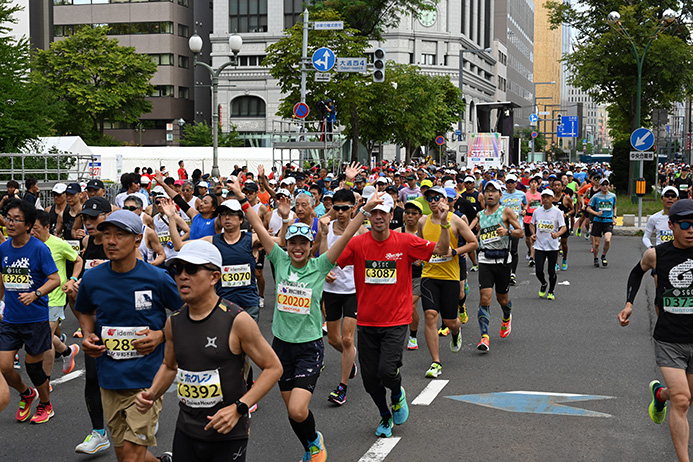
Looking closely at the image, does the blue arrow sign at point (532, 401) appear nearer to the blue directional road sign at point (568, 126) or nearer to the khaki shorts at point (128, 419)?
the khaki shorts at point (128, 419)

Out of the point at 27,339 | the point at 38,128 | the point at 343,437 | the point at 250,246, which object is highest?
the point at 38,128

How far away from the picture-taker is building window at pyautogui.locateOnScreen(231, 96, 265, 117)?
74.9 metres

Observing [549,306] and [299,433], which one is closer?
[299,433]

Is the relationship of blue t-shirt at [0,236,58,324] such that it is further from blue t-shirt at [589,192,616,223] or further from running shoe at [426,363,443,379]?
blue t-shirt at [589,192,616,223]

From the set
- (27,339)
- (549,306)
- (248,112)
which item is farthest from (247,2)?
(27,339)

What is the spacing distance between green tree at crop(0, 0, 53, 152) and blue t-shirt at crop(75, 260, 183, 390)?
25.0 meters

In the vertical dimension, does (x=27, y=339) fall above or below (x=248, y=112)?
below

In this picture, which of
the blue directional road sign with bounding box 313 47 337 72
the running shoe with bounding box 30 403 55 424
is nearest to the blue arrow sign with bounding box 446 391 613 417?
the running shoe with bounding box 30 403 55 424

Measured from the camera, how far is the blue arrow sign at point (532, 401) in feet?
24.1

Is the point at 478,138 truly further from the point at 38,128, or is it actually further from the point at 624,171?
the point at 38,128

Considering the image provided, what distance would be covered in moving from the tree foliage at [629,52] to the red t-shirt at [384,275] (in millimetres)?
29678

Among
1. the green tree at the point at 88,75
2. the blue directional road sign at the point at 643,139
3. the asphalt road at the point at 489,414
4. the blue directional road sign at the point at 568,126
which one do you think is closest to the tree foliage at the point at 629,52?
the blue directional road sign at the point at 643,139

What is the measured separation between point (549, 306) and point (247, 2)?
2673 inches

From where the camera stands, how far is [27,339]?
699 cm
